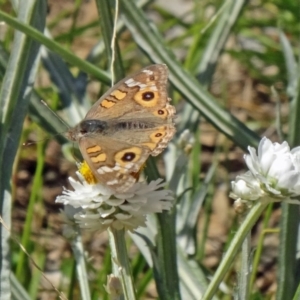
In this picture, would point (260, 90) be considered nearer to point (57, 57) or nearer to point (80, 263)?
point (57, 57)

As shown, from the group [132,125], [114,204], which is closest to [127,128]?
[132,125]

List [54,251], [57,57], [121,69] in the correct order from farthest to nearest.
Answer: [54,251] → [57,57] → [121,69]

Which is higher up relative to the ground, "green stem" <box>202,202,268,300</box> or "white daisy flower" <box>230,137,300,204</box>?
"white daisy flower" <box>230,137,300,204</box>

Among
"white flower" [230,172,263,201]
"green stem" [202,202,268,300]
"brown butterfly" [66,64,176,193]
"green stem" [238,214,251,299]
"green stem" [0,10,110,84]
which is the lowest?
"green stem" [238,214,251,299]

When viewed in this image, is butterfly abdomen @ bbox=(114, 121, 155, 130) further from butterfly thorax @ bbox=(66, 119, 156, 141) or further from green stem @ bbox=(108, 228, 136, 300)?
green stem @ bbox=(108, 228, 136, 300)

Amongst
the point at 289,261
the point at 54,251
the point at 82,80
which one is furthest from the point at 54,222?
the point at 289,261

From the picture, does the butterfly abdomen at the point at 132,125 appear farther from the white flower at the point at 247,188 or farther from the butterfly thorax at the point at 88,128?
the white flower at the point at 247,188

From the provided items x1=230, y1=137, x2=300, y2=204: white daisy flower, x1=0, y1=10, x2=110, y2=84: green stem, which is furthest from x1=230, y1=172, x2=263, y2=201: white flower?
x1=0, y1=10, x2=110, y2=84: green stem
